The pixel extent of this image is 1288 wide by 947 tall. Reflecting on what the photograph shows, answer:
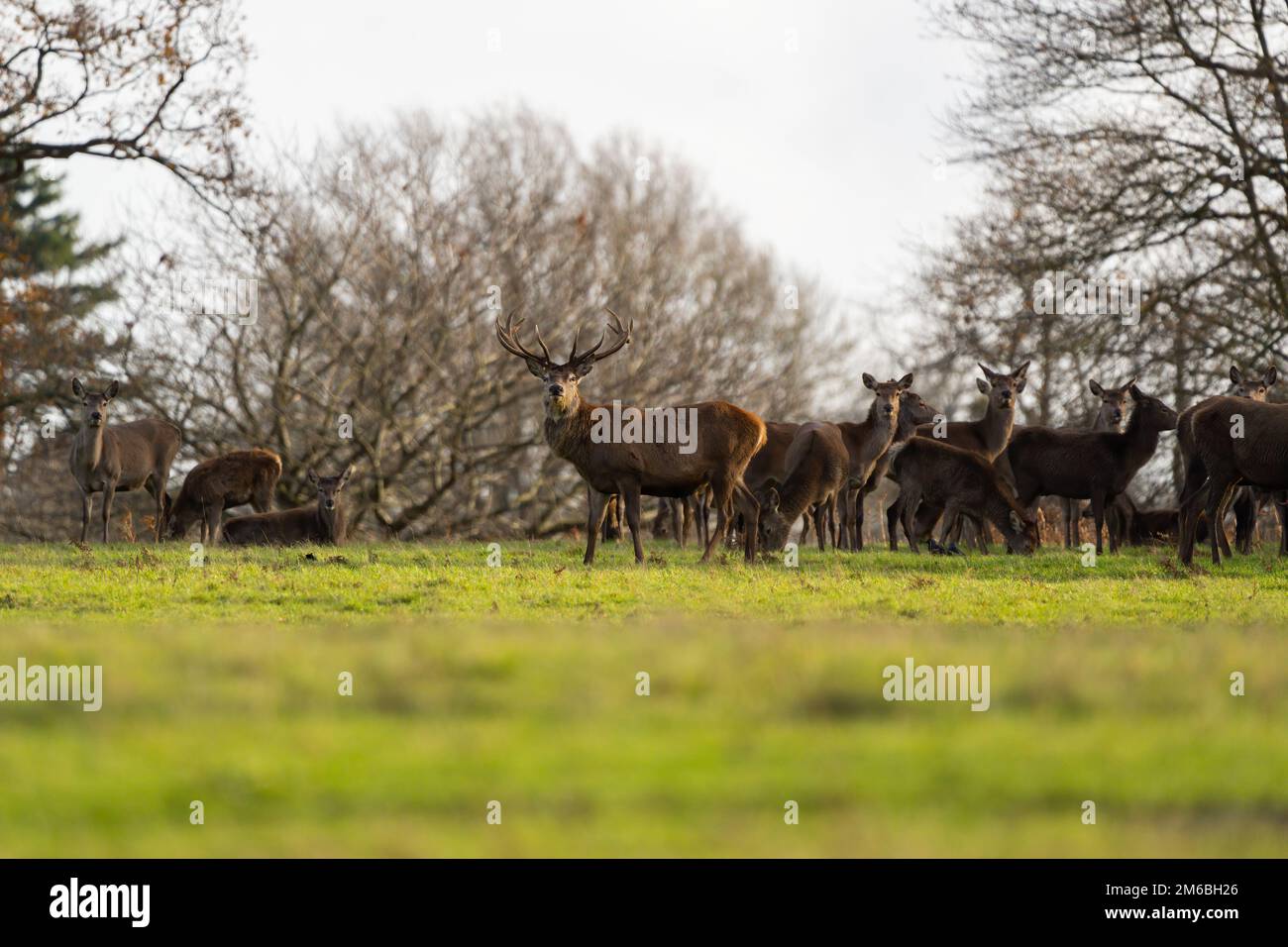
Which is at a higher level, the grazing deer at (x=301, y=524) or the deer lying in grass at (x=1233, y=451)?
the deer lying in grass at (x=1233, y=451)

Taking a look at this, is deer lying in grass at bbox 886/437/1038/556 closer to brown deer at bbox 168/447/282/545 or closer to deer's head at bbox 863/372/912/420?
deer's head at bbox 863/372/912/420

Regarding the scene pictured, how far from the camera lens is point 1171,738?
22.2 feet

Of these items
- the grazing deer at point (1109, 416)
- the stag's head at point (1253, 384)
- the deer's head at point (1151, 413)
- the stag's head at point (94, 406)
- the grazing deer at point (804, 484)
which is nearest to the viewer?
the grazing deer at point (804, 484)

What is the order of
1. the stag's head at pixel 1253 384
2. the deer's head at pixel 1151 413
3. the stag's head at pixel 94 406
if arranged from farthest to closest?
the stag's head at pixel 94 406 < the stag's head at pixel 1253 384 < the deer's head at pixel 1151 413

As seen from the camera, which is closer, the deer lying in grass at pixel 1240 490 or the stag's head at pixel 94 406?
the deer lying in grass at pixel 1240 490

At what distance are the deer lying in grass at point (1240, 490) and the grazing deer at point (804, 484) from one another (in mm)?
3654

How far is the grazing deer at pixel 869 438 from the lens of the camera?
18.7 m

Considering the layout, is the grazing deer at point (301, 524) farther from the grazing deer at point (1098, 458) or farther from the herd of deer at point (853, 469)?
the grazing deer at point (1098, 458)

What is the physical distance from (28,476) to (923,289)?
2038cm

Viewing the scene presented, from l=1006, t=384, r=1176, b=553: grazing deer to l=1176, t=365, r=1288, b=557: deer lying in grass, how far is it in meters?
0.46

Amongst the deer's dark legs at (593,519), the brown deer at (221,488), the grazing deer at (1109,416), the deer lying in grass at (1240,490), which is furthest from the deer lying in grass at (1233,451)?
the brown deer at (221,488)

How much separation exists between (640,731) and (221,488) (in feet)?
50.0

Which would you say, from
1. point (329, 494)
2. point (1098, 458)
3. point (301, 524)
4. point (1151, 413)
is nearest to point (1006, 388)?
point (1098, 458)
